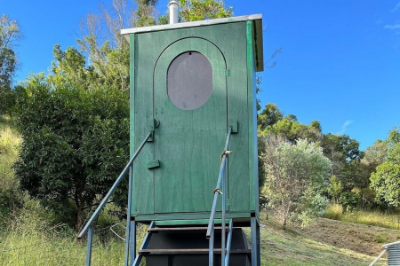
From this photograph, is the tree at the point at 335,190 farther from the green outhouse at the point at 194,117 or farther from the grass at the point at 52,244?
the green outhouse at the point at 194,117

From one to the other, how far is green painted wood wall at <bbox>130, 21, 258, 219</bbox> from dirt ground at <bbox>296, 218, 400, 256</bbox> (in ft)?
46.2

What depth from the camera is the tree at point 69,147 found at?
6.98 m

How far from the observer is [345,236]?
17938 millimetres

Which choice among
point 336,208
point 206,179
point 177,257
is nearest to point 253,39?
point 206,179

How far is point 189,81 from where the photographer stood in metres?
4.05

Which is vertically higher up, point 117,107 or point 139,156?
point 117,107

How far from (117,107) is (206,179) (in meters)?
4.63

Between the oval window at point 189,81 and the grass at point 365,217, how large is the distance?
18994 millimetres

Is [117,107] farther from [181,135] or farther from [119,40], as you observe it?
[119,40]

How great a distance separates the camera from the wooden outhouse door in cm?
386

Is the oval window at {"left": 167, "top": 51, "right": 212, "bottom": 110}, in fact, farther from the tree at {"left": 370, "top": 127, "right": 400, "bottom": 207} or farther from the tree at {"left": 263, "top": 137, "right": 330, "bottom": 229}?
the tree at {"left": 370, "top": 127, "right": 400, "bottom": 207}

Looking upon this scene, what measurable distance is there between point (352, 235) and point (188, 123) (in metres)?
16.7

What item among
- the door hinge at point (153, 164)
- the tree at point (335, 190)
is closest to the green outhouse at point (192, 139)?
the door hinge at point (153, 164)

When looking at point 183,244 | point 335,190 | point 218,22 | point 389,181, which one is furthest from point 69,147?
point 389,181
